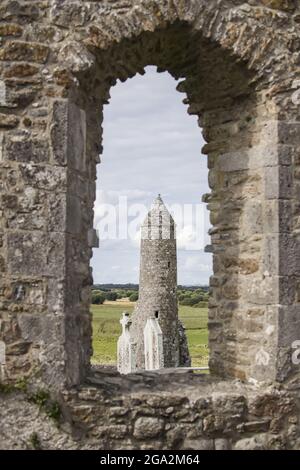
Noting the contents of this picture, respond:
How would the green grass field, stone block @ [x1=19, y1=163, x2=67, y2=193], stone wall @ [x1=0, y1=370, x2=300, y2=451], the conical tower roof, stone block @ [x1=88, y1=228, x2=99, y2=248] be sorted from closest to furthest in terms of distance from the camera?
stone wall @ [x1=0, y1=370, x2=300, y2=451]
stone block @ [x1=19, y1=163, x2=67, y2=193]
stone block @ [x1=88, y1=228, x2=99, y2=248]
the conical tower roof
the green grass field

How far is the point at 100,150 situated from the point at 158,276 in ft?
63.9

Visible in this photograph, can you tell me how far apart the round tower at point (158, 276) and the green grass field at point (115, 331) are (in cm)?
816

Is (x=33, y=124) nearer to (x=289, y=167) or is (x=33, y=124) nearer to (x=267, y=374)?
(x=289, y=167)

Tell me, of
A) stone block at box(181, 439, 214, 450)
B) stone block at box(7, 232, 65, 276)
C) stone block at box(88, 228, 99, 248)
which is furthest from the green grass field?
stone block at box(7, 232, 65, 276)

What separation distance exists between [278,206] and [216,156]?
90 cm

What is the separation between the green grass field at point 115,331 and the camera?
35.2 meters

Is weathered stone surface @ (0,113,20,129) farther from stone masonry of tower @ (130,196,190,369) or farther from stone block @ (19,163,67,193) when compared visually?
stone masonry of tower @ (130,196,190,369)

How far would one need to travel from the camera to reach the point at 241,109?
4980 mm

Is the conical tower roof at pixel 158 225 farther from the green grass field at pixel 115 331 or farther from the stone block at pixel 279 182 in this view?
the stone block at pixel 279 182

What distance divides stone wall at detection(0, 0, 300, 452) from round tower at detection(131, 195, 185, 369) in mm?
18131

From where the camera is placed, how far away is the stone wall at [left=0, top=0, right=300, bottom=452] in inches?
163

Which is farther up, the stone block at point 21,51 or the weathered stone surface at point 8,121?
the stone block at point 21,51

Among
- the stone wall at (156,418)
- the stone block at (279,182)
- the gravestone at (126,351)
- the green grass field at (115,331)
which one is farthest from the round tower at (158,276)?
the stone wall at (156,418)

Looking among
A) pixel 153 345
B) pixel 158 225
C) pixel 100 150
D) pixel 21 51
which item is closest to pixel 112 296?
pixel 158 225
